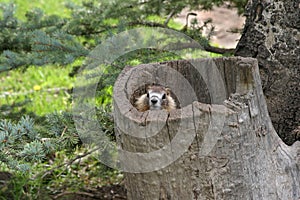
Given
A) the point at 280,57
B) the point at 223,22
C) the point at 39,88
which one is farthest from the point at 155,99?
the point at 223,22

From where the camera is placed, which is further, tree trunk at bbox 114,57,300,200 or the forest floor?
the forest floor

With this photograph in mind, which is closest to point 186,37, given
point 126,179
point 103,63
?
point 103,63

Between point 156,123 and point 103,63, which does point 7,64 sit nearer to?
point 103,63

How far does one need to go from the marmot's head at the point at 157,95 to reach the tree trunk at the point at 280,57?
2.22 ft

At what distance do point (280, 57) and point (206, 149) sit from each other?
4.21 feet

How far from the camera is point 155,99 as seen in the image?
2.98 m

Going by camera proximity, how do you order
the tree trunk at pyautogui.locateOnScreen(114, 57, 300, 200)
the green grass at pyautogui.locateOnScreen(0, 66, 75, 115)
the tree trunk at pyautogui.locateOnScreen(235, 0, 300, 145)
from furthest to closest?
1. the green grass at pyautogui.locateOnScreen(0, 66, 75, 115)
2. the tree trunk at pyautogui.locateOnScreen(235, 0, 300, 145)
3. the tree trunk at pyautogui.locateOnScreen(114, 57, 300, 200)

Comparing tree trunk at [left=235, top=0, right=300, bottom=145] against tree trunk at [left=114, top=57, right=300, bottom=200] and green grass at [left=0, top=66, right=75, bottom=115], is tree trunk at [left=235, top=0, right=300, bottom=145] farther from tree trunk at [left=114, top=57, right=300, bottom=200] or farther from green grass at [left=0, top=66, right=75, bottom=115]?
green grass at [left=0, top=66, right=75, bottom=115]

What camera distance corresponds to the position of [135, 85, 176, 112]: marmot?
2.90 meters

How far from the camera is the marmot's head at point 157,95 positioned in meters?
2.89

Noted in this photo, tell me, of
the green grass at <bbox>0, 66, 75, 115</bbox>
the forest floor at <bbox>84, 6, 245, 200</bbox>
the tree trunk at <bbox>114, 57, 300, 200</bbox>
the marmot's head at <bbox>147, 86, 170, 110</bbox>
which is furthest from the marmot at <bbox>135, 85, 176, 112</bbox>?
the green grass at <bbox>0, 66, 75, 115</bbox>

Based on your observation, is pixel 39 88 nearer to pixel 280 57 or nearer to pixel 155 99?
pixel 155 99

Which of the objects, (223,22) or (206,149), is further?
(223,22)

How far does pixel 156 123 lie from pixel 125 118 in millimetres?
158
